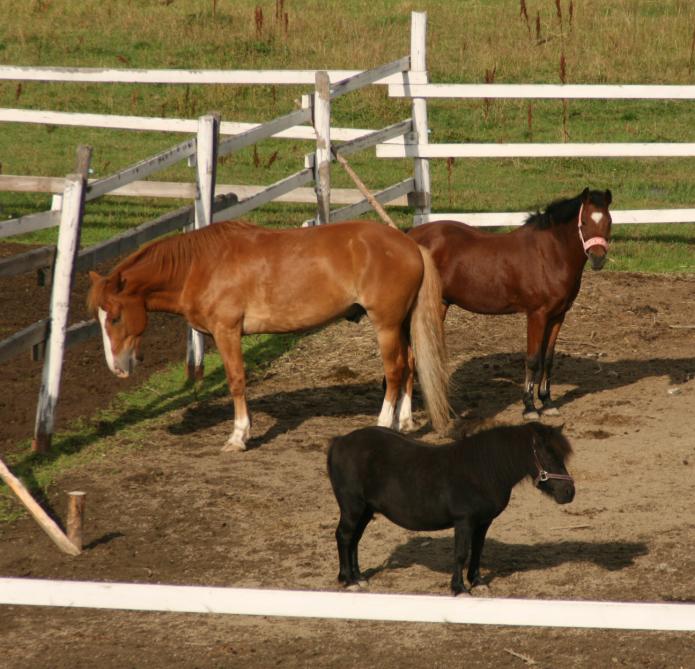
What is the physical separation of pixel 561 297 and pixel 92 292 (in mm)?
3238

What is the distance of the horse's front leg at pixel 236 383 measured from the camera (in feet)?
27.2

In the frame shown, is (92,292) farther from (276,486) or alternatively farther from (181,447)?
(276,486)

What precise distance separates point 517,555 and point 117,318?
10.0 ft

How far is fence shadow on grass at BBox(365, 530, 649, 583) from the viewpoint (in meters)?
6.29

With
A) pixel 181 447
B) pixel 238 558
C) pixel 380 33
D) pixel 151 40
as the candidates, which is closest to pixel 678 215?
pixel 181 447

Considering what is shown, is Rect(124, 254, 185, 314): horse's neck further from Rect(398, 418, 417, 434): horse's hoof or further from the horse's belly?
Rect(398, 418, 417, 434): horse's hoof

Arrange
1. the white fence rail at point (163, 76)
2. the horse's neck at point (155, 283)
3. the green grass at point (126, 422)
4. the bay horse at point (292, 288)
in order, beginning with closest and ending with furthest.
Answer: the green grass at point (126, 422) → the horse's neck at point (155, 283) → the bay horse at point (292, 288) → the white fence rail at point (163, 76)

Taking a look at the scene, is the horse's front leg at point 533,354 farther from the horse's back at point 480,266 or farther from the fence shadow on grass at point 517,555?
the fence shadow on grass at point 517,555

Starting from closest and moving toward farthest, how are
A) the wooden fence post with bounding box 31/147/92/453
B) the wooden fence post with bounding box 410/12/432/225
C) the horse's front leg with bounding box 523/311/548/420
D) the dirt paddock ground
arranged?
the dirt paddock ground < the wooden fence post with bounding box 31/147/92/453 < the horse's front leg with bounding box 523/311/548/420 < the wooden fence post with bounding box 410/12/432/225

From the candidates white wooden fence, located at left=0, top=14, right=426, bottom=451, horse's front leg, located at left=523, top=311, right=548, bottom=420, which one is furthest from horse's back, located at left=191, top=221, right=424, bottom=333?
horse's front leg, located at left=523, top=311, right=548, bottom=420

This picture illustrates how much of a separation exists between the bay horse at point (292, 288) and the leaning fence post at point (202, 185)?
1.13 meters

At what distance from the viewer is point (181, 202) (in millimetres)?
15906

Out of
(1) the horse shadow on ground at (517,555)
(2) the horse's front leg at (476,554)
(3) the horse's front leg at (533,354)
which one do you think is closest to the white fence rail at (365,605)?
(2) the horse's front leg at (476,554)

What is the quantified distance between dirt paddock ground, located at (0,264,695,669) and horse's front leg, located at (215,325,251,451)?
4.9 inches
